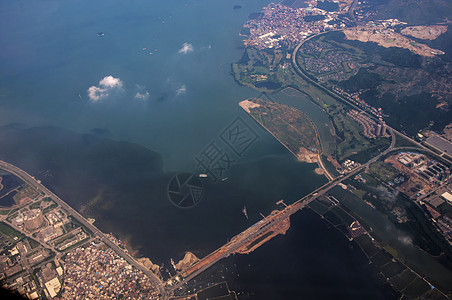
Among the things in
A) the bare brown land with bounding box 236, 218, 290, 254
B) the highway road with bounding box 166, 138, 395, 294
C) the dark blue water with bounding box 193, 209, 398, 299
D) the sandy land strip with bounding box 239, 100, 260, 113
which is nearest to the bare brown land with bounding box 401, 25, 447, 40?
the sandy land strip with bounding box 239, 100, 260, 113

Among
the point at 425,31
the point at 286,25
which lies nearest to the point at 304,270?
the point at 286,25

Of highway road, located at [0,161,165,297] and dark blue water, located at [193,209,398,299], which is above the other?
dark blue water, located at [193,209,398,299]

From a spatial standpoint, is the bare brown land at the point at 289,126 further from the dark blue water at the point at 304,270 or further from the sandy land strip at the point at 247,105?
the dark blue water at the point at 304,270

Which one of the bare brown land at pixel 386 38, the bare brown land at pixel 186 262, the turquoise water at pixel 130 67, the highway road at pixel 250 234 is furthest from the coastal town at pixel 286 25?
the bare brown land at pixel 186 262

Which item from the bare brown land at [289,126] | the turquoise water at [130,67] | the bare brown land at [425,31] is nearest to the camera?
the bare brown land at [289,126]

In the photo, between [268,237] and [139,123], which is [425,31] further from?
[139,123]

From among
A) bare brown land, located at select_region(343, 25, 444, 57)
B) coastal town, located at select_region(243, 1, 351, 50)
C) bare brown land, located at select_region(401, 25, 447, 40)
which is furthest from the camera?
coastal town, located at select_region(243, 1, 351, 50)

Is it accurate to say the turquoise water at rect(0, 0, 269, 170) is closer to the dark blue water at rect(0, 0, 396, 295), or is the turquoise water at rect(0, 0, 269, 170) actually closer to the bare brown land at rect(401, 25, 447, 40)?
the dark blue water at rect(0, 0, 396, 295)

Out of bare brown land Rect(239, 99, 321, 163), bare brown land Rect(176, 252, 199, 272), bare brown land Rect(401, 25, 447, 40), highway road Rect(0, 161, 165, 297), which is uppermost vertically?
bare brown land Rect(401, 25, 447, 40)
